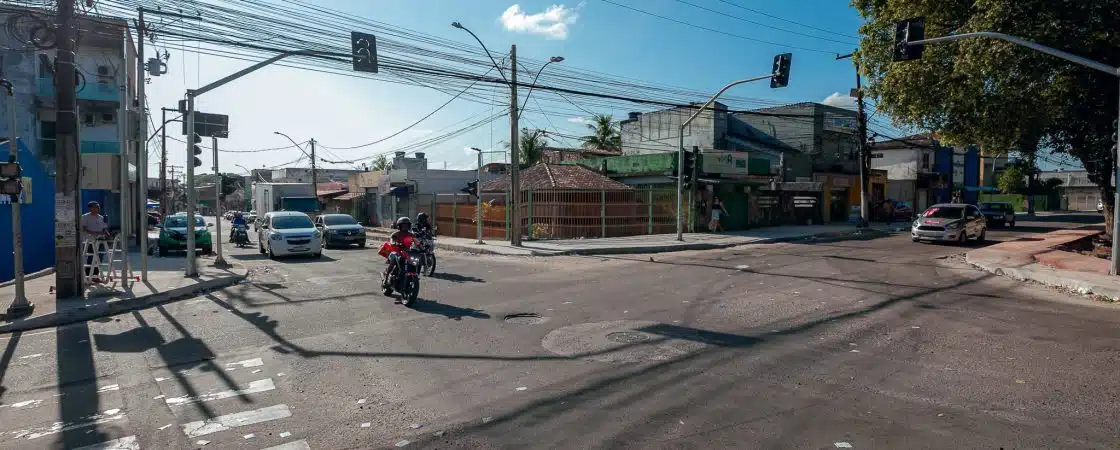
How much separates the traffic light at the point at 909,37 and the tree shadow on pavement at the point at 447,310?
11297 mm

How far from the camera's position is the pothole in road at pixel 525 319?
8.97 metres

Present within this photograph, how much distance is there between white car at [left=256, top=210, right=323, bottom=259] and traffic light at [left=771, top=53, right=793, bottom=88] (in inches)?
594

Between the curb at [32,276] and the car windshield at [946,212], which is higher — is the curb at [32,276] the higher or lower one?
the lower one

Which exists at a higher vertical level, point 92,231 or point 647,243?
point 92,231

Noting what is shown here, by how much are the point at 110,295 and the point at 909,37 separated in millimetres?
16889

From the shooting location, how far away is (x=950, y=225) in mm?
22859

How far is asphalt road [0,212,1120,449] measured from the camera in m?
4.73

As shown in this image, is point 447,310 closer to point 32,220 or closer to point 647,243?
point 32,220

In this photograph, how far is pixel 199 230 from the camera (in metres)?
23.1

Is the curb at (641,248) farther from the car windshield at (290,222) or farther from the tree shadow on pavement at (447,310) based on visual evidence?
the tree shadow on pavement at (447,310)

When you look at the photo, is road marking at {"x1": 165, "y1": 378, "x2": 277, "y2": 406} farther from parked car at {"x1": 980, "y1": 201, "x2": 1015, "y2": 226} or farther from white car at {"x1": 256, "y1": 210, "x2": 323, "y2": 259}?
parked car at {"x1": 980, "y1": 201, "x2": 1015, "y2": 226}

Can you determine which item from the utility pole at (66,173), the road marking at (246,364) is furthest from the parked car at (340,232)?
the road marking at (246,364)

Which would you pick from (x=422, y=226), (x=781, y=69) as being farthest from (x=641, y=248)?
(x=422, y=226)

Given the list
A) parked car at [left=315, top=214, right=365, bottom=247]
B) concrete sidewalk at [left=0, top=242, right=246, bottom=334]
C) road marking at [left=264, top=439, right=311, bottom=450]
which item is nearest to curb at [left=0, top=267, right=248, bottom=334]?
concrete sidewalk at [left=0, top=242, right=246, bottom=334]
